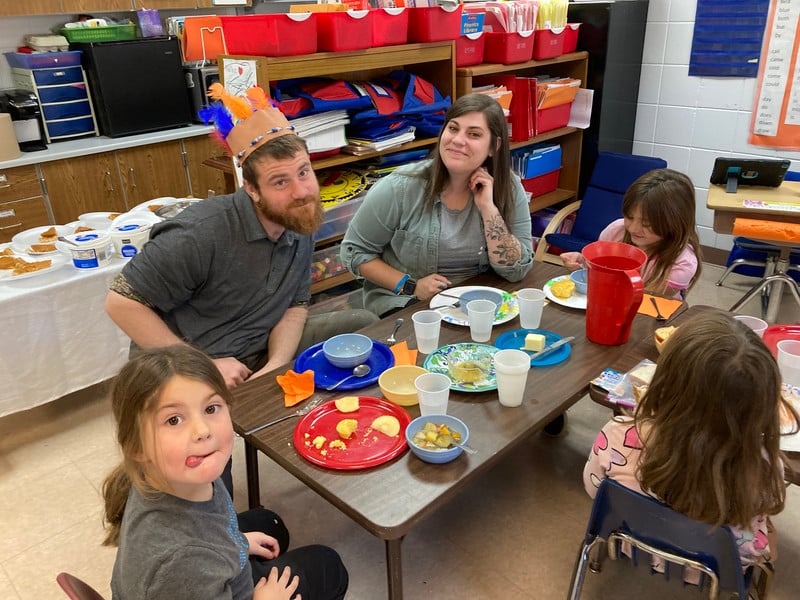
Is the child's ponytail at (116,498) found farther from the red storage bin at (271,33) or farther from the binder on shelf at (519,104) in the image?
the binder on shelf at (519,104)

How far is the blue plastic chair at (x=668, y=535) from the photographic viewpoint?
3.83 ft

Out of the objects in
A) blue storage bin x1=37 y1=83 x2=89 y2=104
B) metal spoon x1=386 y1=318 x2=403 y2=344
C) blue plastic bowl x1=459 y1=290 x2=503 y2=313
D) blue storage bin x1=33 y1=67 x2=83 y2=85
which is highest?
blue storage bin x1=33 y1=67 x2=83 y2=85

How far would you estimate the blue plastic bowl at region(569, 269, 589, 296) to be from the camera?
1.90 meters

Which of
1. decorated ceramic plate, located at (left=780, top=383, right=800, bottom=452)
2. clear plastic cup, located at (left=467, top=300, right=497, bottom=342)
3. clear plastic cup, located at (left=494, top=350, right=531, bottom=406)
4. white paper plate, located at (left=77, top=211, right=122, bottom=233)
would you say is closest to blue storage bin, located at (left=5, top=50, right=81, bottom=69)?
white paper plate, located at (left=77, top=211, right=122, bottom=233)

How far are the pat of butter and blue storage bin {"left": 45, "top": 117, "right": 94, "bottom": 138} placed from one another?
3.48m

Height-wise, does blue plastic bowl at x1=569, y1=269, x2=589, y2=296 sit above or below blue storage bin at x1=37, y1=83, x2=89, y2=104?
below

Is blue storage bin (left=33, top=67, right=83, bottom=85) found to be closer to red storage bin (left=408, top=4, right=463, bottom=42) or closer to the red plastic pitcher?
red storage bin (left=408, top=4, right=463, bottom=42)

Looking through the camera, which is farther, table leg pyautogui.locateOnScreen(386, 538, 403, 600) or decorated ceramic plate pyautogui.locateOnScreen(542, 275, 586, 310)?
decorated ceramic plate pyautogui.locateOnScreen(542, 275, 586, 310)

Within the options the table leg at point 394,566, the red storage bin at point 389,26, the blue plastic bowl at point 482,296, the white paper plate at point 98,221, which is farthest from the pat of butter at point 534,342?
the white paper plate at point 98,221

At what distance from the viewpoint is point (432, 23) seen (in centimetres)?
285

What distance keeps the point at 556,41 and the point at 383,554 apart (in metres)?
2.90

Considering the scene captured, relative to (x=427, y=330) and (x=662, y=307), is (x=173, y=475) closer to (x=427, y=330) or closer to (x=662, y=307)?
(x=427, y=330)

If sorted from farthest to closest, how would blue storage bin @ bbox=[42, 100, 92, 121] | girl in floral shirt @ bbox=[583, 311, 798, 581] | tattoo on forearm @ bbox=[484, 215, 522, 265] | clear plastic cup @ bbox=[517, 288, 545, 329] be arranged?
blue storage bin @ bbox=[42, 100, 92, 121] < tattoo on forearm @ bbox=[484, 215, 522, 265] < clear plastic cup @ bbox=[517, 288, 545, 329] < girl in floral shirt @ bbox=[583, 311, 798, 581]

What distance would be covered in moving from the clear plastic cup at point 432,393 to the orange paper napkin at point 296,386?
0.28 meters
